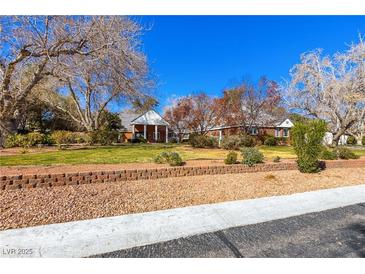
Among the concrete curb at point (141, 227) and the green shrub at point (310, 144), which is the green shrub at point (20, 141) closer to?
the concrete curb at point (141, 227)

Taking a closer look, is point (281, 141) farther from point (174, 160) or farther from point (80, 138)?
point (174, 160)

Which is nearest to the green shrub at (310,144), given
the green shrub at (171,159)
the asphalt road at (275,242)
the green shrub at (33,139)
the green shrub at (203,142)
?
the green shrub at (171,159)

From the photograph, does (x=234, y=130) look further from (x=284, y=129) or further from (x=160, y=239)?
(x=160, y=239)

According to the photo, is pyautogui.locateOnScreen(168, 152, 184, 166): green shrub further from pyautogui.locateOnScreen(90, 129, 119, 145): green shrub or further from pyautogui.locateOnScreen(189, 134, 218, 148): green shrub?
pyautogui.locateOnScreen(90, 129, 119, 145): green shrub

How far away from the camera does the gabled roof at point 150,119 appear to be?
34.7 m

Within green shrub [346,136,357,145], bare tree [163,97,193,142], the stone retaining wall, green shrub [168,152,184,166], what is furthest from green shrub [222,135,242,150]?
green shrub [346,136,357,145]

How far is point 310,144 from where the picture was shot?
9.46m

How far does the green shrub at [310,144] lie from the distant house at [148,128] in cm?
2596

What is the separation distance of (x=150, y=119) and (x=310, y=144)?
27451mm

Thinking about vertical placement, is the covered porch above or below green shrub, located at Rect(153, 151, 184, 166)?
above

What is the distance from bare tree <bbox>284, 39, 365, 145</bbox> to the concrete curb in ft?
43.8

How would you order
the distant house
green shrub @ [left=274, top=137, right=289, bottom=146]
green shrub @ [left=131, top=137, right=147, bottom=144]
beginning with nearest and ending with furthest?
green shrub @ [left=131, top=137, right=147, bottom=144] → green shrub @ [left=274, top=137, right=289, bottom=146] → the distant house

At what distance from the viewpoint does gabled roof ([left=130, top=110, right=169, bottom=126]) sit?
34.7 meters

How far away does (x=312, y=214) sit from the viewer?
16.6 feet
